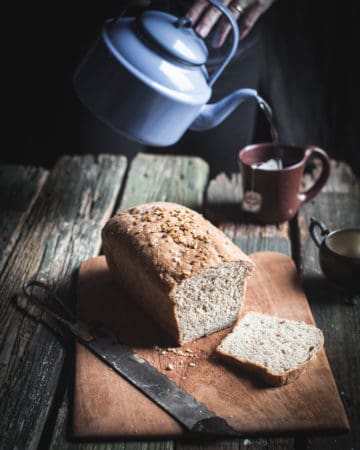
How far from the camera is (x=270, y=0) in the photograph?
2518mm

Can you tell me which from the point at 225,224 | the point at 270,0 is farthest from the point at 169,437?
the point at 270,0

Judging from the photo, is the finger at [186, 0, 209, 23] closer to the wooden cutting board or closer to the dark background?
the dark background

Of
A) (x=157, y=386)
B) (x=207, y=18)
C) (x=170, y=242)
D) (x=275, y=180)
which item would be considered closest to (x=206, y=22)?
(x=207, y=18)

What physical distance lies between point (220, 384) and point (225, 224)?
0.96 meters

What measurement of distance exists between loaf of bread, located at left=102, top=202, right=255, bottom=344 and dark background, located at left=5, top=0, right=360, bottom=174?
1285 millimetres

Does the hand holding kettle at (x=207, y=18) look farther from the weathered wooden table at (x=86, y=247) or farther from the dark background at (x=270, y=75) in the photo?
the weathered wooden table at (x=86, y=247)

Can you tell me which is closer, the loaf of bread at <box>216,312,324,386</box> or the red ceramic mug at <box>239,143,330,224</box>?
the loaf of bread at <box>216,312,324,386</box>

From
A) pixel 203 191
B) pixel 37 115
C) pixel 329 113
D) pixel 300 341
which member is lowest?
pixel 37 115

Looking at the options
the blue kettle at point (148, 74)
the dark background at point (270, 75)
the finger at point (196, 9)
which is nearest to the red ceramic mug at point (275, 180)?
the blue kettle at point (148, 74)

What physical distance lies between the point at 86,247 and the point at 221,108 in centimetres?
78

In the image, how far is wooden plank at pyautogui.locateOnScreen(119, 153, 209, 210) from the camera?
270 cm

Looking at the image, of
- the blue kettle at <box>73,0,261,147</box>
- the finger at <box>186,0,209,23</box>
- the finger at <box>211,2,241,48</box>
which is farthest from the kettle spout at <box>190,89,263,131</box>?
the finger at <box>186,0,209,23</box>

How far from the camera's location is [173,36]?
7.01ft

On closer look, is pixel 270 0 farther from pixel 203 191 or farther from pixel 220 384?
pixel 220 384
